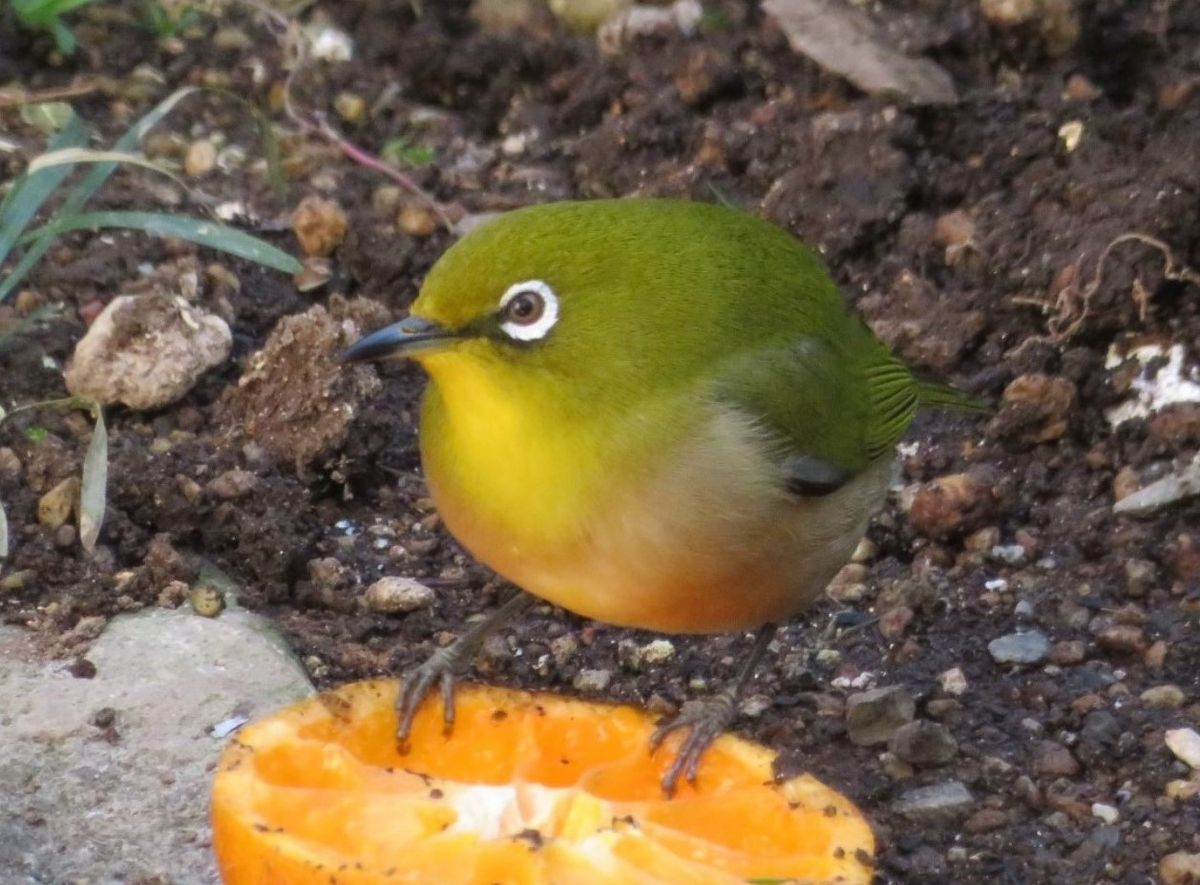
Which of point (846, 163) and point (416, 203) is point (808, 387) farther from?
point (416, 203)

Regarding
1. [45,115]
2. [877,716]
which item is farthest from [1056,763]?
[45,115]

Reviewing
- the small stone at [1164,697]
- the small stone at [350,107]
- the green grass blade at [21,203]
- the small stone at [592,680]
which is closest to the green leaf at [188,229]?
the green grass blade at [21,203]

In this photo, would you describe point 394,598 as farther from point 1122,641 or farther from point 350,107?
point 350,107

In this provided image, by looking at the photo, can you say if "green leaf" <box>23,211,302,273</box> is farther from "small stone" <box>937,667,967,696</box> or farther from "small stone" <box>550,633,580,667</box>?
"small stone" <box>937,667,967,696</box>

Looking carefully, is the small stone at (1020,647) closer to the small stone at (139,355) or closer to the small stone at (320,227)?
the small stone at (139,355)

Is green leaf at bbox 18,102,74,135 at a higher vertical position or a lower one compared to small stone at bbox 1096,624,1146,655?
lower

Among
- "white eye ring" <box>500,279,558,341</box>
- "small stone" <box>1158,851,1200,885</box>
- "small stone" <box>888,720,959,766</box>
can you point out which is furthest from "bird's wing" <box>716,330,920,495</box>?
"small stone" <box>1158,851,1200,885</box>
